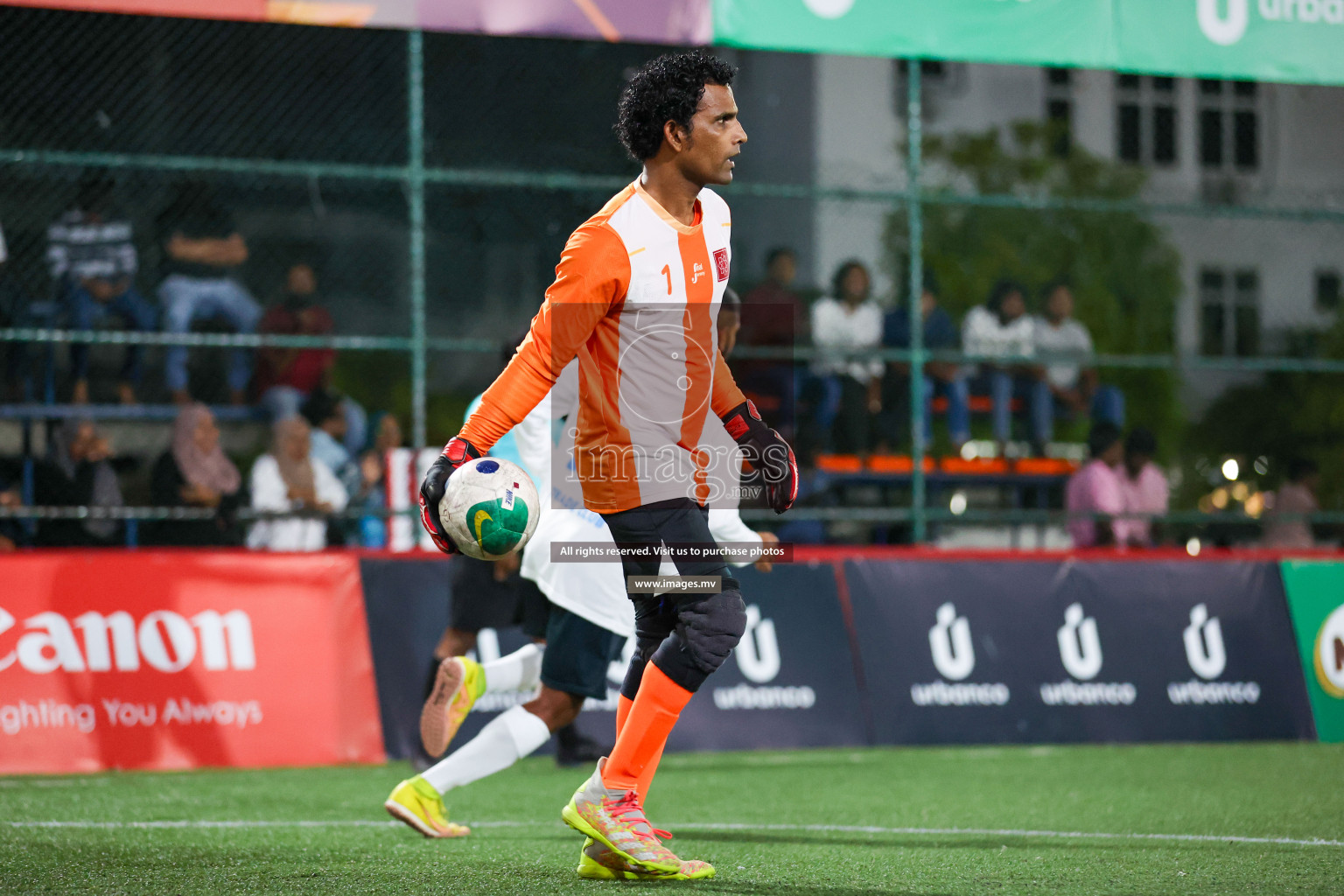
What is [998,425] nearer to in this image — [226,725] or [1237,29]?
[1237,29]

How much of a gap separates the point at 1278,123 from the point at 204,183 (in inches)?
976

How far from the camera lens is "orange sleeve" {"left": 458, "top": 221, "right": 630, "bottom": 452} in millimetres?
4398

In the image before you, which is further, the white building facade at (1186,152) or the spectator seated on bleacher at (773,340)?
the white building facade at (1186,152)

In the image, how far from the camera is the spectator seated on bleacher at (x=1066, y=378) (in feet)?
42.8

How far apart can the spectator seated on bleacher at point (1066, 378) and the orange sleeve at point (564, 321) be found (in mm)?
8857

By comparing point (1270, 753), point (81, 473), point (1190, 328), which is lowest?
point (1270, 753)

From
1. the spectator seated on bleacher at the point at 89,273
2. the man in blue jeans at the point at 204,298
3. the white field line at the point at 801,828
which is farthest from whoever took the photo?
the man in blue jeans at the point at 204,298

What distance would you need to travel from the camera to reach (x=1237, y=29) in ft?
33.7

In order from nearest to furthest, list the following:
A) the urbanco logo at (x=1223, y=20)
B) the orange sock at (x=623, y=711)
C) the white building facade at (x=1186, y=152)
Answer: the orange sock at (x=623, y=711), the urbanco logo at (x=1223, y=20), the white building facade at (x=1186, y=152)

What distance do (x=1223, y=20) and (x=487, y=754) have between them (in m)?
7.57

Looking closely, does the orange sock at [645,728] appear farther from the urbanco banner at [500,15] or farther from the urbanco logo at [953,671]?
the urbanco banner at [500,15]

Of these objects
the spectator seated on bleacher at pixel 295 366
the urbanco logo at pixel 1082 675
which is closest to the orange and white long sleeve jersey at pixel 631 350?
the urbanco logo at pixel 1082 675

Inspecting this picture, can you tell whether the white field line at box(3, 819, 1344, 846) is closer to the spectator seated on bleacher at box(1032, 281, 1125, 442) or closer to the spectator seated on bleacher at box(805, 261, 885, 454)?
the spectator seated on bleacher at box(805, 261, 885, 454)

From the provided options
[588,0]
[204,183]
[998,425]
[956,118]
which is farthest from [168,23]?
[956,118]
